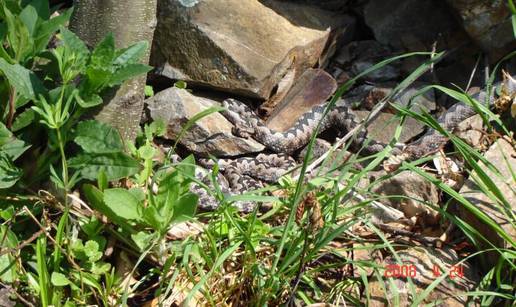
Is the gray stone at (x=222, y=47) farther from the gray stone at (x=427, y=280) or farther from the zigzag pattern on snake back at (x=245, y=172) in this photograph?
the gray stone at (x=427, y=280)

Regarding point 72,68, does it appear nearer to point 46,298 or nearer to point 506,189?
point 46,298

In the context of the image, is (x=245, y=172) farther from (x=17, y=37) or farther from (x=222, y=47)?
(x=17, y=37)

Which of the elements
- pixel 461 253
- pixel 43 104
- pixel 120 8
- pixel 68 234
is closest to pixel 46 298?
pixel 68 234

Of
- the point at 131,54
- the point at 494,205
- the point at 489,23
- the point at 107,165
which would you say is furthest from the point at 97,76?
the point at 489,23

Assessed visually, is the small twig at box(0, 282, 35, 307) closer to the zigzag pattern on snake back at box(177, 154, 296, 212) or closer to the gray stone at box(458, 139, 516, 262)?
the zigzag pattern on snake back at box(177, 154, 296, 212)

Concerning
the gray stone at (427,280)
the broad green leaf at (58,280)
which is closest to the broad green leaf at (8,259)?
the broad green leaf at (58,280)

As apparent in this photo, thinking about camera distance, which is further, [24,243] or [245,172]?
[245,172]
